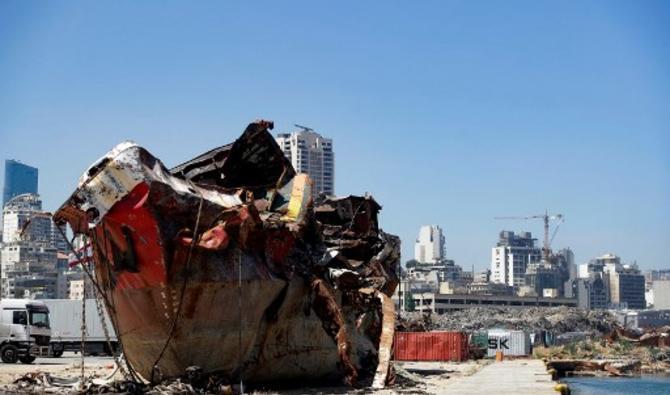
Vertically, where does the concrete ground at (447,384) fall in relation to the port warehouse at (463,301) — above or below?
above

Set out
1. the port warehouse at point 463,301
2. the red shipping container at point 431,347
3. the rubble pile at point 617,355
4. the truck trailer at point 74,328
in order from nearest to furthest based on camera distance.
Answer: the truck trailer at point 74,328
the red shipping container at point 431,347
the rubble pile at point 617,355
the port warehouse at point 463,301

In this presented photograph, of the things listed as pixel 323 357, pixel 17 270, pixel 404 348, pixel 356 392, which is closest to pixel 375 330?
pixel 323 357

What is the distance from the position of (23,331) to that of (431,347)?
2351 centimetres

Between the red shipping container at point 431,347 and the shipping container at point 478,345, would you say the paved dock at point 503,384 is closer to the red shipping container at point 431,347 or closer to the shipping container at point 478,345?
the red shipping container at point 431,347

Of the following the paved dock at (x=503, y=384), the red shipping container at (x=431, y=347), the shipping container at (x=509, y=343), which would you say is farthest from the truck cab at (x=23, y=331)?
the shipping container at (x=509, y=343)

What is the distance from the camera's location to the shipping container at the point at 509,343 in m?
59.3

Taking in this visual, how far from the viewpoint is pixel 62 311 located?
50.8m

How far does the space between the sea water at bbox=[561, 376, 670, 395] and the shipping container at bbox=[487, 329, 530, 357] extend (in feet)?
25.7

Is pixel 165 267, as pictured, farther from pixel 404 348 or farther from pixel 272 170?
pixel 404 348

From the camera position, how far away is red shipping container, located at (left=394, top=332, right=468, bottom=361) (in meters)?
A: 50.9

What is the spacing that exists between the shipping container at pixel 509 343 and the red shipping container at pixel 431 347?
8.22 m

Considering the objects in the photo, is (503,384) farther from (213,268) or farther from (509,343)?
(509,343)

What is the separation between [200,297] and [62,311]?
33.4 meters

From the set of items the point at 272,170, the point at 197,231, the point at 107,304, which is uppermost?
the point at 272,170
